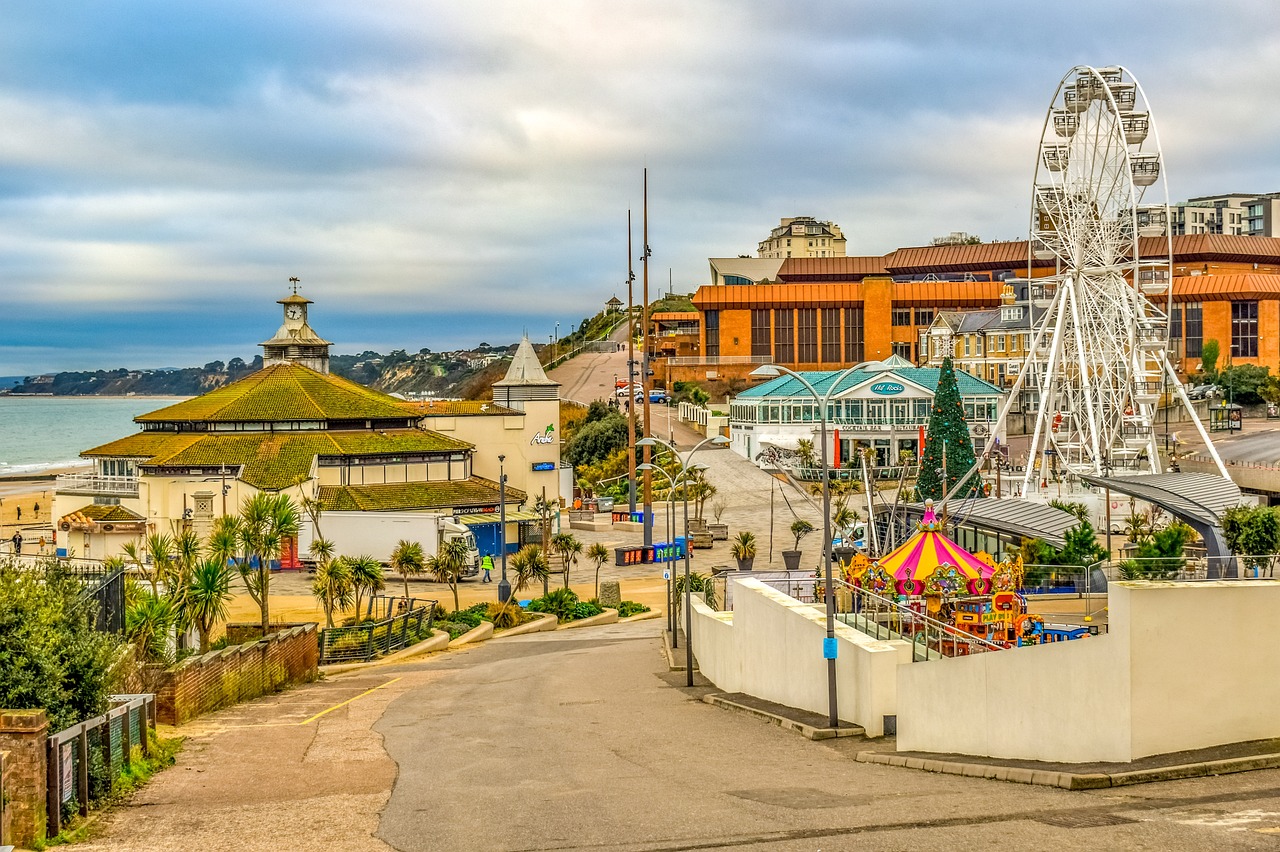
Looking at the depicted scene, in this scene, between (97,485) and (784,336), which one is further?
(784,336)

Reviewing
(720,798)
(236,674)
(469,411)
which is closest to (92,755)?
(720,798)

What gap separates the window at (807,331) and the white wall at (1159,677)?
417 ft

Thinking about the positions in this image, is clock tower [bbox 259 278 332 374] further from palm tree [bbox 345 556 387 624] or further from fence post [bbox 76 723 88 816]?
fence post [bbox 76 723 88 816]

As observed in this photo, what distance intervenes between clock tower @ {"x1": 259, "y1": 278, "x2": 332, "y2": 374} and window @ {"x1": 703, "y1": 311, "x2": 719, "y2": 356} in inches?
1862

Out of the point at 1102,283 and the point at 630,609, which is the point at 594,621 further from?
the point at 1102,283

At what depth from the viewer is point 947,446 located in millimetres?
68312

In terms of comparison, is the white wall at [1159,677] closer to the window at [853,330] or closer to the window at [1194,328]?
the window at [1194,328]

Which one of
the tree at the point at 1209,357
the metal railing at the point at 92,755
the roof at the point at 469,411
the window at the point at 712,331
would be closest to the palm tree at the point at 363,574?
the metal railing at the point at 92,755

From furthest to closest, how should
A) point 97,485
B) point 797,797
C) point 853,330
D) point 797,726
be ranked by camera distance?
point 853,330 → point 97,485 → point 797,726 → point 797,797

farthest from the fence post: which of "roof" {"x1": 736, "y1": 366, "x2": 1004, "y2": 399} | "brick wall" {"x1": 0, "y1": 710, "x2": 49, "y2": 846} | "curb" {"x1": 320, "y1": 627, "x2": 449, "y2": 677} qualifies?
"roof" {"x1": 736, "y1": 366, "x2": 1004, "y2": 399}

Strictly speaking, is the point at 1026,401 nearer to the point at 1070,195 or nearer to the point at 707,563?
the point at 1070,195

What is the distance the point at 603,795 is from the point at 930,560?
41.3ft

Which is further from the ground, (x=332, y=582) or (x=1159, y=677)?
(x=1159, y=677)

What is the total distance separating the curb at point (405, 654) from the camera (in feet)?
129
